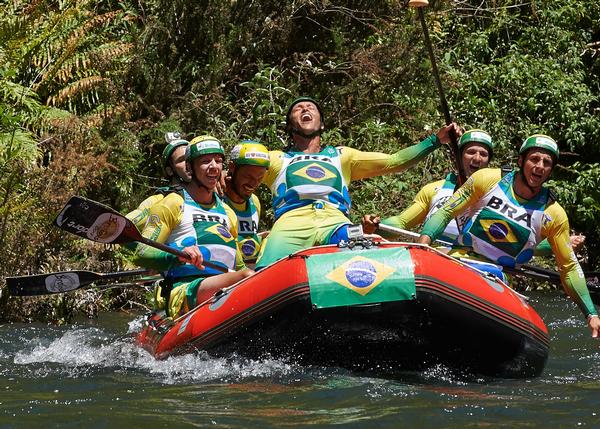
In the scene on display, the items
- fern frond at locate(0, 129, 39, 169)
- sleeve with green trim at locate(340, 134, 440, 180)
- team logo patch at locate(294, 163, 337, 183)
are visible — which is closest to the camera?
team logo patch at locate(294, 163, 337, 183)

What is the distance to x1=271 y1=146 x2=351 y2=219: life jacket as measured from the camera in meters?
7.60

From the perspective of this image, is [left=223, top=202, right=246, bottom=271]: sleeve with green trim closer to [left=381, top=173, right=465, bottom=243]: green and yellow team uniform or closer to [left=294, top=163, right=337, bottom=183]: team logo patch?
[left=294, top=163, right=337, bottom=183]: team logo patch

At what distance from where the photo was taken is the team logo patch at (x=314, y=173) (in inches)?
301

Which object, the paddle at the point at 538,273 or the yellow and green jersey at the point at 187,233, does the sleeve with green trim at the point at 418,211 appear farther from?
the yellow and green jersey at the point at 187,233

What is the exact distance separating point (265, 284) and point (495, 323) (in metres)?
1.31

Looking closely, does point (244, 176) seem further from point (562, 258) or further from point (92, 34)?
point (92, 34)

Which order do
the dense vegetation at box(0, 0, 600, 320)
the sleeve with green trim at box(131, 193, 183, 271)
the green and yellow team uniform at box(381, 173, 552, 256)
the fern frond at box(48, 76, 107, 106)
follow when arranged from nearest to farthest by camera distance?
the sleeve with green trim at box(131, 193, 183, 271)
the green and yellow team uniform at box(381, 173, 552, 256)
the dense vegetation at box(0, 0, 600, 320)
the fern frond at box(48, 76, 107, 106)

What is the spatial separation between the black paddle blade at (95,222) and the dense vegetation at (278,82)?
10.4 ft

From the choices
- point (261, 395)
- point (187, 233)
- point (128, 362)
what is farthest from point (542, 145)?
point (128, 362)

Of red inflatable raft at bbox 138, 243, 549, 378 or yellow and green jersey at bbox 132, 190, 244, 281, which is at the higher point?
yellow and green jersey at bbox 132, 190, 244, 281

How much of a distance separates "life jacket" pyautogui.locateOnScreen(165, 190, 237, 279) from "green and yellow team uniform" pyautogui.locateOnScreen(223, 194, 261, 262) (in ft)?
1.73

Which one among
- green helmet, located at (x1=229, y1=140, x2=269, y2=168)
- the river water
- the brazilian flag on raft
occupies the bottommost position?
the river water

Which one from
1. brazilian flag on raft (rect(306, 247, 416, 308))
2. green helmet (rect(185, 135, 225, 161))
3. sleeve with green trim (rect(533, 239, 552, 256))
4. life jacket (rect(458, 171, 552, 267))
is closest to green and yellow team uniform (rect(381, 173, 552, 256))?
sleeve with green trim (rect(533, 239, 552, 256))

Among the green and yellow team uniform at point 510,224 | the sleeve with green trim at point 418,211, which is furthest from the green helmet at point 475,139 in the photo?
the green and yellow team uniform at point 510,224
